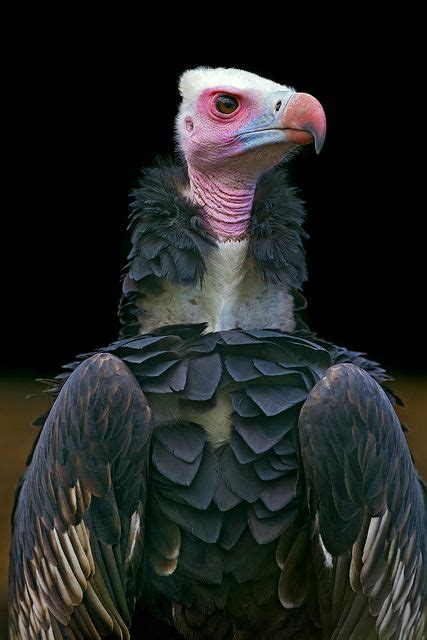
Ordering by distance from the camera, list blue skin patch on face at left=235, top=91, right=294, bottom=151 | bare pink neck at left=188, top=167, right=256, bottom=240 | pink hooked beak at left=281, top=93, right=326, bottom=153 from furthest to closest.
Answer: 1. bare pink neck at left=188, top=167, right=256, bottom=240
2. blue skin patch on face at left=235, top=91, right=294, bottom=151
3. pink hooked beak at left=281, top=93, right=326, bottom=153

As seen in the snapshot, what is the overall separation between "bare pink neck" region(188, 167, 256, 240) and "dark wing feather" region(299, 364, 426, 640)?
77 centimetres

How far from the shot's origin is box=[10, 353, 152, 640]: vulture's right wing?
3596 mm

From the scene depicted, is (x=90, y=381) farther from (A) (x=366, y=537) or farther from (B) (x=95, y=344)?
(B) (x=95, y=344)

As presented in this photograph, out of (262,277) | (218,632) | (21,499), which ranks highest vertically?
(262,277)

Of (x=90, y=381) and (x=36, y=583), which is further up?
(x=90, y=381)

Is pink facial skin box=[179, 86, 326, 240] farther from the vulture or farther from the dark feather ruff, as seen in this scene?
the vulture

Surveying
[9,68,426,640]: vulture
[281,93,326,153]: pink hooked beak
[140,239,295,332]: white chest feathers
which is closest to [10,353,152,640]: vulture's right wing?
[9,68,426,640]: vulture

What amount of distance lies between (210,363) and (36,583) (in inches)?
33.0

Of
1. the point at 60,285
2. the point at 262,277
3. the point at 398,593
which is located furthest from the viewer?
the point at 60,285

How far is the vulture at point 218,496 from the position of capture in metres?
3.61

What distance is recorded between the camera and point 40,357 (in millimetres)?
8250

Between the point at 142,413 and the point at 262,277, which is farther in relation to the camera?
the point at 262,277

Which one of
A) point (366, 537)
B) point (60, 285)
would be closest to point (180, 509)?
point (366, 537)

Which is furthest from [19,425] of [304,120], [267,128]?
[304,120]
